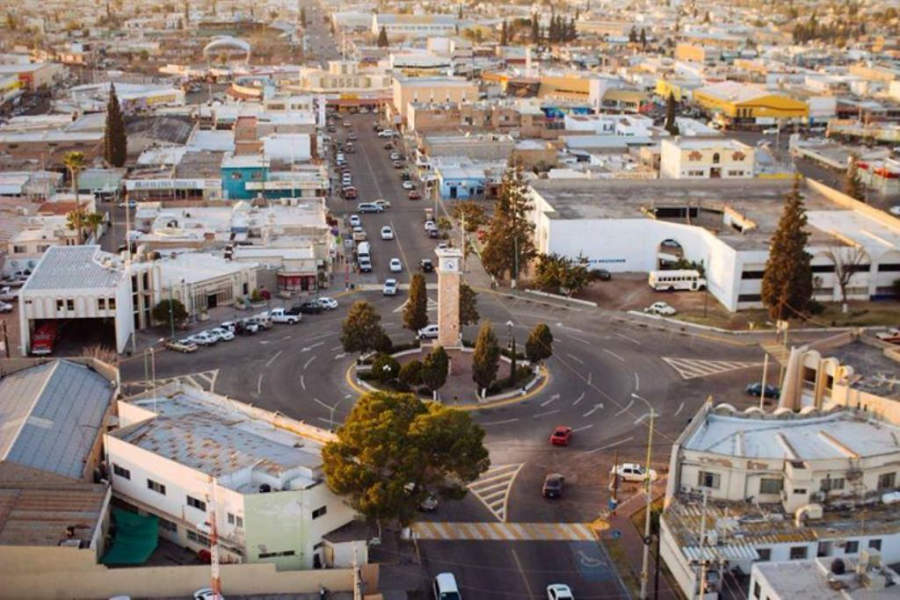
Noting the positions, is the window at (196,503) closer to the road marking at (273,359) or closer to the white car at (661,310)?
the road marking at (273,359)

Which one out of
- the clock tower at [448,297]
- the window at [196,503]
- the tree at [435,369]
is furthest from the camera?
the clock tower at [448,297]

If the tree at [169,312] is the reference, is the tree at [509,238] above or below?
above

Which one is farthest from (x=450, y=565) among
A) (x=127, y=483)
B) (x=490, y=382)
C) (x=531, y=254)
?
(x=531, y=254)

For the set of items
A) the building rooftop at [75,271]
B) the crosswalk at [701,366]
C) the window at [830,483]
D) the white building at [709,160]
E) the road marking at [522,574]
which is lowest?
the road marking at [522,574]

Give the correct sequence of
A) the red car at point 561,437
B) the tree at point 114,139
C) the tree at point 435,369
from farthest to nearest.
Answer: the tree at point 114,139
the tree at point 435,369
the red car at point 561,437

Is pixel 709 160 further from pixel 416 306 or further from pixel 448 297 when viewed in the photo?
pixel 448 297

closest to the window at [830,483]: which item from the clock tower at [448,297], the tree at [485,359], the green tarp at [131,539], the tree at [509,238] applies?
the tree at [485,359]
